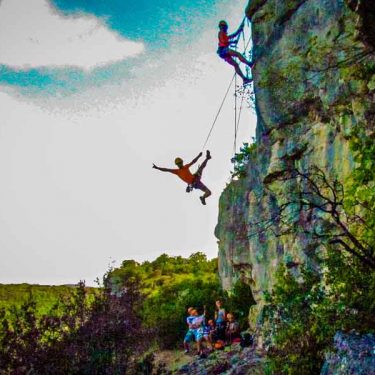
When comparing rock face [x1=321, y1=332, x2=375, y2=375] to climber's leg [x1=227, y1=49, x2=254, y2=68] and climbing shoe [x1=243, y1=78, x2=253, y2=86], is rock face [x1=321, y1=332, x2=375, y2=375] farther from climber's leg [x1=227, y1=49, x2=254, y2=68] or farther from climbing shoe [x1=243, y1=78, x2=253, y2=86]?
climbing shoe [x1=243, y1=78, x2=253, y2=86]

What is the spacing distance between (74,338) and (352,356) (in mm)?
5616

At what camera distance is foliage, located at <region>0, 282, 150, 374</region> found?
7875 millimetres

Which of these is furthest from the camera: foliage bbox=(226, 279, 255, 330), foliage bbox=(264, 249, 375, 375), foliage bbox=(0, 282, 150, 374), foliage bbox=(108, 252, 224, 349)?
foliage bbox=(108, 252, 224, 349)

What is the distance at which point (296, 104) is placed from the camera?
1461 centimetres

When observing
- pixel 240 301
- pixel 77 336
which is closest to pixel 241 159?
pixel 240 301

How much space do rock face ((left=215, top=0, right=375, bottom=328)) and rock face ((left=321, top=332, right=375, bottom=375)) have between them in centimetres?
579

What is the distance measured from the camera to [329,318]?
738 cm

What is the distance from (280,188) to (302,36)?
5182 millimetres

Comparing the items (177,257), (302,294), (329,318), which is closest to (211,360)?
(302,294)

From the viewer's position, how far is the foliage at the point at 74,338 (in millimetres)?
7875

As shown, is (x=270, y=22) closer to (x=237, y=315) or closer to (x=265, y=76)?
(x=265, y=76)

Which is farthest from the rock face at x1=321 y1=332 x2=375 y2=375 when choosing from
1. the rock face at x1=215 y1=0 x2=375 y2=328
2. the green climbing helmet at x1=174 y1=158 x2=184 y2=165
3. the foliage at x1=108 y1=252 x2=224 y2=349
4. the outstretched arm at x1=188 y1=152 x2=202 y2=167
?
the green climbing helmet at x1=174 y1=158 x2=184 y2=165

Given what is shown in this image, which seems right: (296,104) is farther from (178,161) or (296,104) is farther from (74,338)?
(74,338)

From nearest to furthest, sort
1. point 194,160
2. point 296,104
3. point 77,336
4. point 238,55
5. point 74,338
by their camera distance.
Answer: point 74,338 → point 77,336 → point 194,160 → point 296,104 → point 238,55
